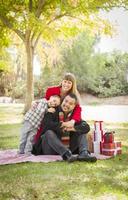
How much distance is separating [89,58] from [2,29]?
→ 426 centimetres

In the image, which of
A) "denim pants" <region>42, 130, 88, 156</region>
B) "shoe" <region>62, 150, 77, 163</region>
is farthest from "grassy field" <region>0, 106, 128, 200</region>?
"denim pants" <region>42, 130, 88, 156</region>

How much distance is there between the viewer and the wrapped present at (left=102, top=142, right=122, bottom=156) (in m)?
3.42

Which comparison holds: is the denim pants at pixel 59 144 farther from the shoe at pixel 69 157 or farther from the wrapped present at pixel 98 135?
the wrapped present at pixel 98 135

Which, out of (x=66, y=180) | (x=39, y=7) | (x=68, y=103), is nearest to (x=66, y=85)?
(x=68, y=103)

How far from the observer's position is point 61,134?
10.9 ft

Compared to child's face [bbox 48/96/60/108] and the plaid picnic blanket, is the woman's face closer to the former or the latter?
child's face [bbox 48/96/60/108]

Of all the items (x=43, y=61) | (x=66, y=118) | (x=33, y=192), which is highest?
(x=43, y=61)

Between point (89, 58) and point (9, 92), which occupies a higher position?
point (89, 58)

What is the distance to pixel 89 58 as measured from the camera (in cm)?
1290

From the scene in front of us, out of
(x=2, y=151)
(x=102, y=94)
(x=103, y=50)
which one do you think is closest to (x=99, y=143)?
(x=2, y=151)

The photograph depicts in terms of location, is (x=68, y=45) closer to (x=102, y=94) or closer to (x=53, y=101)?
(x=102, y=94)

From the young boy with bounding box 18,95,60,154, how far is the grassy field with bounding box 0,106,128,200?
0.41 metres

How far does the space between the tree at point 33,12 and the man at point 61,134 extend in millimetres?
4581

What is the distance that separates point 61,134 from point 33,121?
25cm
